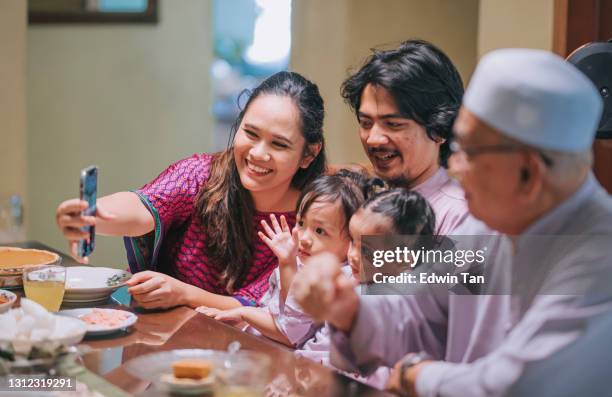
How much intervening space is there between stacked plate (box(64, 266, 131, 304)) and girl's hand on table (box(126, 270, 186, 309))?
54mm

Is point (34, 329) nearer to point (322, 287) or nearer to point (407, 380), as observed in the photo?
point (322, 287)

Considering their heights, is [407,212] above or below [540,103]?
below

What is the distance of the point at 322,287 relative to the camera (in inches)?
48.7

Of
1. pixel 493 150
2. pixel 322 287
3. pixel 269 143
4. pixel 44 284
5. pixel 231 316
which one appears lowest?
pixel 231 316

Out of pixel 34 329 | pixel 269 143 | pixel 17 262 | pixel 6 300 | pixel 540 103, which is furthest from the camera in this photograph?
→ pixel 269 143

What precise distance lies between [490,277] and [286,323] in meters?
0.62

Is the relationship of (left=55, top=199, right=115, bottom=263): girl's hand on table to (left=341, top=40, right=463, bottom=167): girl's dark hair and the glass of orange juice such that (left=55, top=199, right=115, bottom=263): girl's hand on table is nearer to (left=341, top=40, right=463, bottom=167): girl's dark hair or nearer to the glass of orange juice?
the glass of orange juice

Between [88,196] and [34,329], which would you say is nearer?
[34,329]

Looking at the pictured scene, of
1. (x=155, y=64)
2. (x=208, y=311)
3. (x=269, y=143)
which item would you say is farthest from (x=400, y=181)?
(x=155, y=64)

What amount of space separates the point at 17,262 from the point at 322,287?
118 cm

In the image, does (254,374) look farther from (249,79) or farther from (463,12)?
(249,79)

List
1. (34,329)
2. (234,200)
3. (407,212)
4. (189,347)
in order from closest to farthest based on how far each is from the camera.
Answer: (34,329), (189,347), (407,212), (234,200)

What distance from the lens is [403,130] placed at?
76.0 inches

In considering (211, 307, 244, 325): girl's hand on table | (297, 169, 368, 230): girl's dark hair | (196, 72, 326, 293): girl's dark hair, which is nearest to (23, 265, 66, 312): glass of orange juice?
(211, 307, 244, 325): girl's hand on table
